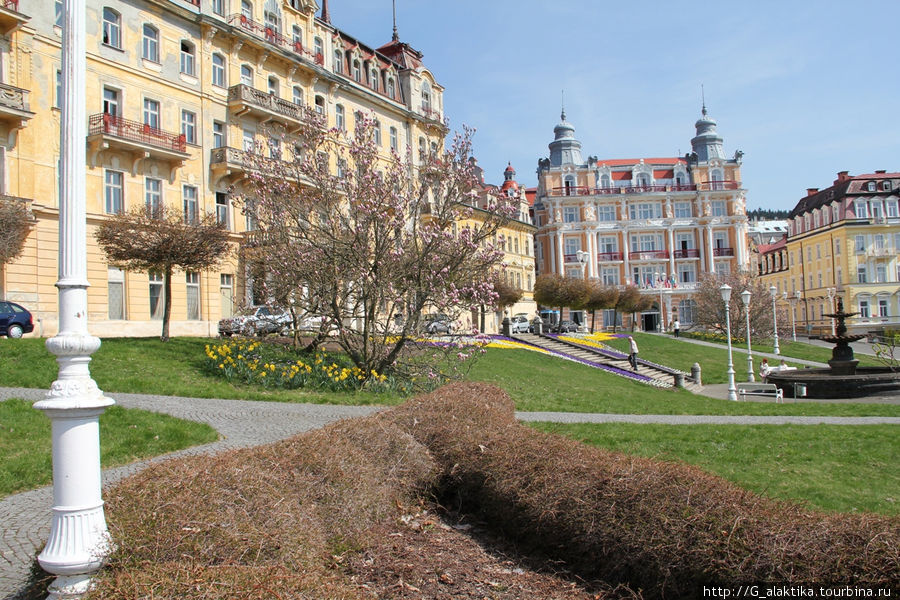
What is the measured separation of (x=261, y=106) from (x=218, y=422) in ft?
84.0

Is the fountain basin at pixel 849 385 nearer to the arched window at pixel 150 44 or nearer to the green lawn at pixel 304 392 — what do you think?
the green lawn at pixel 304 392

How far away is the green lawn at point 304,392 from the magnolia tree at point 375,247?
2.42m

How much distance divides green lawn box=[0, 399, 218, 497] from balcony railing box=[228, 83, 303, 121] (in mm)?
24255

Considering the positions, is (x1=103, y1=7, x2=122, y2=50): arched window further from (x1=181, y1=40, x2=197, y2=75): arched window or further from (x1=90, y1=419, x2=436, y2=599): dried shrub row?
(x1=90, y1=419, x2=436, y2=599): dried shrub row

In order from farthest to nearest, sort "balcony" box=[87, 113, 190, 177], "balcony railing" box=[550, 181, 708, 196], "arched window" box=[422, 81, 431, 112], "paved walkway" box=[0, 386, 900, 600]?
1. "balcony railing" box=[550, 181, 708, 196]
2. "arched window" box=[422, 81, 431, 112]
3. "balcony" box=[87, 113, 190, 177]
4. "paved walkway" box=[0, 386, 900, 600]

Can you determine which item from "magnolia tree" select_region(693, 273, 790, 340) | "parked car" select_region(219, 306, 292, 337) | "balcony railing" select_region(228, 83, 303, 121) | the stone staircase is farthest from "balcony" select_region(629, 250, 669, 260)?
"parked car" select_region(219, 306, 292, 337)

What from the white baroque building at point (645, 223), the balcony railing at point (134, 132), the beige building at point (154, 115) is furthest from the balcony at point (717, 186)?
the balcony railing at point (134, 132)

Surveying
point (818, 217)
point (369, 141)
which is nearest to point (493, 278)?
point (369, 141)

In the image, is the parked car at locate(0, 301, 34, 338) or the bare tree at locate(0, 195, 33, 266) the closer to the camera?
the bare tree at locate(0, 195, 33, 266)

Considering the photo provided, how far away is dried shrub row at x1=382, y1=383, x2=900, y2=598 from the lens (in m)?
3.83

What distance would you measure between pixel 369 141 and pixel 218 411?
842 centimetres

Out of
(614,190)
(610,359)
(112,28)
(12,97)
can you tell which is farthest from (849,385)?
(614,190)

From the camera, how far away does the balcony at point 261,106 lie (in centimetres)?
3278

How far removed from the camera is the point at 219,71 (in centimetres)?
3309
